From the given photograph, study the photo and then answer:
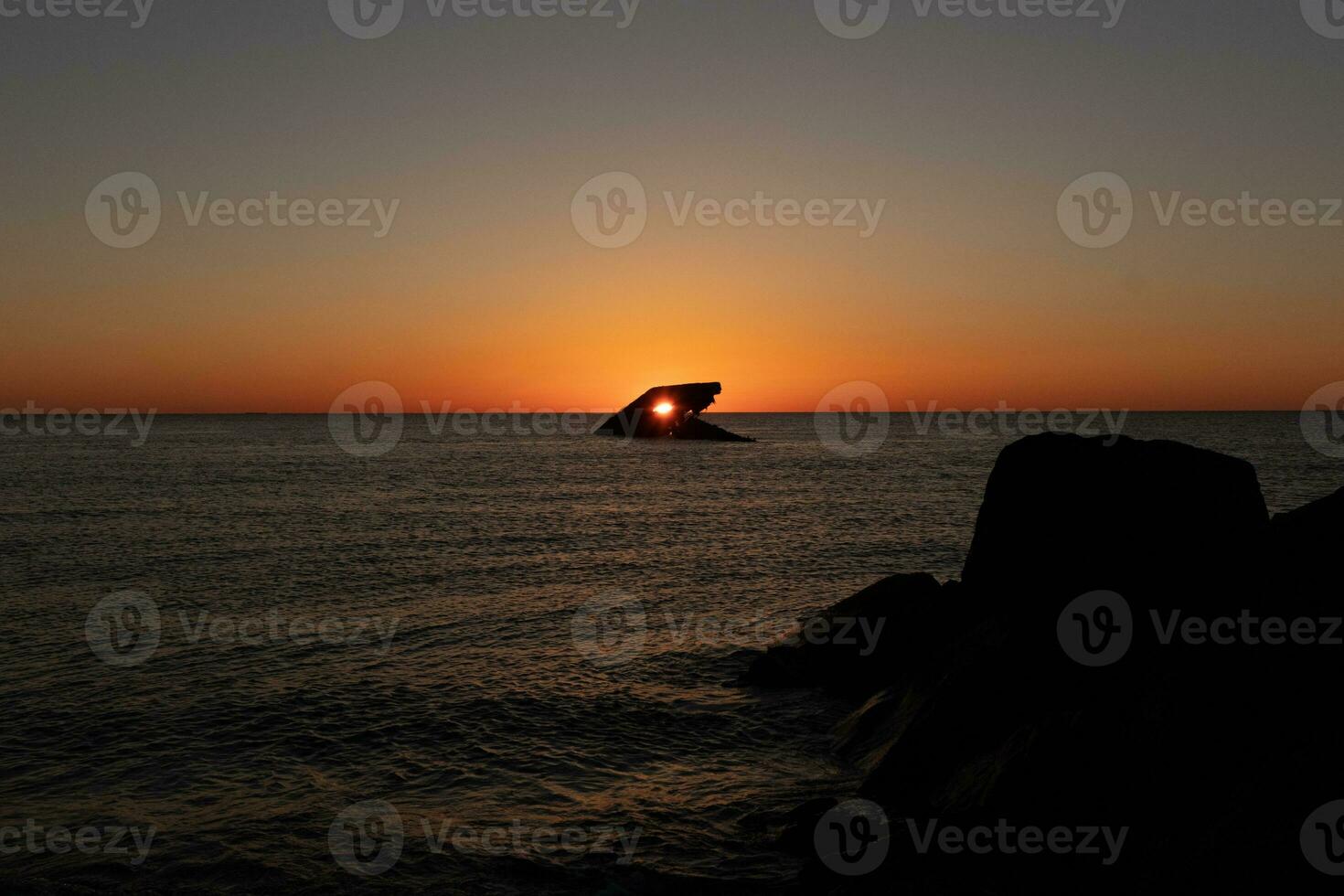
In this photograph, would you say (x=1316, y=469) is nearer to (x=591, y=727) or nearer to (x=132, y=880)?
(x=591, y=727)

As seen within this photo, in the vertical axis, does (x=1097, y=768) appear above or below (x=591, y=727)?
above

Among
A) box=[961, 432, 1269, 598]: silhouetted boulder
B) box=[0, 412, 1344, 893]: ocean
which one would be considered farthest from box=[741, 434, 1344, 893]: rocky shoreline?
box=[0, 412, 1344, 893]: ocean

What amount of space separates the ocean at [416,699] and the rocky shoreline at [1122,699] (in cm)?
66

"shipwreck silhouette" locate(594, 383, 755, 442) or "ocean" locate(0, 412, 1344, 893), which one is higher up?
"shipwreck silhouette" locate(594, 383, 755, 442)

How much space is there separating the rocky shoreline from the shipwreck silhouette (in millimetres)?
123715

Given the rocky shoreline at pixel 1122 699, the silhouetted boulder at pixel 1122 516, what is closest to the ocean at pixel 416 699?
the silhouetted boulder at pixel 1122 516

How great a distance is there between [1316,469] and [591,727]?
3636 inches

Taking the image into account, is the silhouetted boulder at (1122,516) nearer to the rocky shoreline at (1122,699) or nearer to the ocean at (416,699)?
the rocky shoreline at (1122,699)

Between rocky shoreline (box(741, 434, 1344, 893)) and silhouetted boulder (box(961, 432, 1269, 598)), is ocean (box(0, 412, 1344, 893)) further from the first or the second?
rocky shoreline (box(741, 434, 1344, 893))

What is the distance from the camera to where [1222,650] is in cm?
984

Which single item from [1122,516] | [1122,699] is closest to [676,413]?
[1122,516]

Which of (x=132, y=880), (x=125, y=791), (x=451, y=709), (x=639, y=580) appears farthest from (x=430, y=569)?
(x=132, y=880)

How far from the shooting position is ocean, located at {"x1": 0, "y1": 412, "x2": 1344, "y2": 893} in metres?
11.6

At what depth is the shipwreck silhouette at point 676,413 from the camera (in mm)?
142250
